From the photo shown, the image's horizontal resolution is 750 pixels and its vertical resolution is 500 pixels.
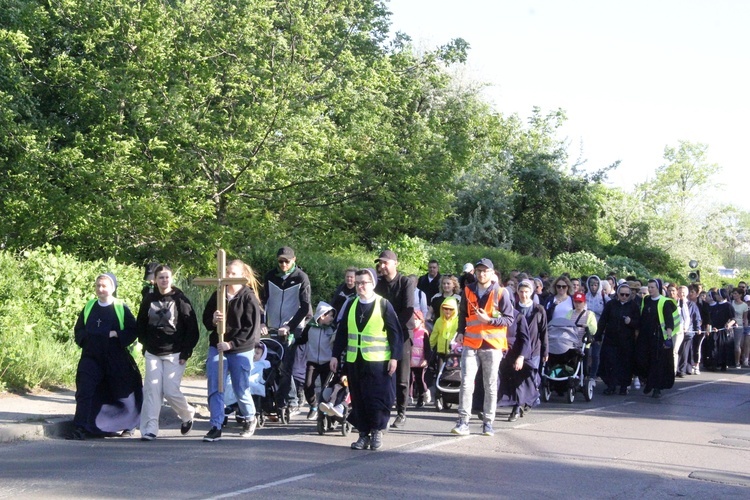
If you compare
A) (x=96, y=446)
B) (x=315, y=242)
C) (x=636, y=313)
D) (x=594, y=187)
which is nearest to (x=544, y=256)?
(x=594, y=187)

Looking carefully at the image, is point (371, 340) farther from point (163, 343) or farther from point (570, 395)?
point (570, 395)

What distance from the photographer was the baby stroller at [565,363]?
15672 mm

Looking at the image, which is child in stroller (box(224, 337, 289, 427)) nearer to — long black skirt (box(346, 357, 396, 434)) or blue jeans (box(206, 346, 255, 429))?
blue jeans (box(206, 346, 255, 429))

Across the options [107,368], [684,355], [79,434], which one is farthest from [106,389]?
A: [684,355]

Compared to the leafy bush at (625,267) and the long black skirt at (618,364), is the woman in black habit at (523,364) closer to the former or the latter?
the long black skirt at (618,364)

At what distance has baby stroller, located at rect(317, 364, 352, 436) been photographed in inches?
435

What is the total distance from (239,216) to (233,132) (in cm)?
164

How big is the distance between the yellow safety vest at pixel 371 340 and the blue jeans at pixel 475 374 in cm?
135

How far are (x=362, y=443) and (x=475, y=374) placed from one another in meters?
1.87

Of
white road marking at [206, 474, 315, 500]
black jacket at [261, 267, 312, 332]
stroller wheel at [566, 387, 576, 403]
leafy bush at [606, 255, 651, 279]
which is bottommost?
white road marking at [206, 474, 315, 500]

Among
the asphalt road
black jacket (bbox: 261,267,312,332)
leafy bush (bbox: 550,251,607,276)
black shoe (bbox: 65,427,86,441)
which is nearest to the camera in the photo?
the asphalt road

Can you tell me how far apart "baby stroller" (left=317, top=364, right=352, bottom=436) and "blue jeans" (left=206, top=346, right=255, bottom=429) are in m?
0.77

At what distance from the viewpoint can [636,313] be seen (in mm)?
17672

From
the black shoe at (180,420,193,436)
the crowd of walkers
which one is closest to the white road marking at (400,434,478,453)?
the crowd of walkers
